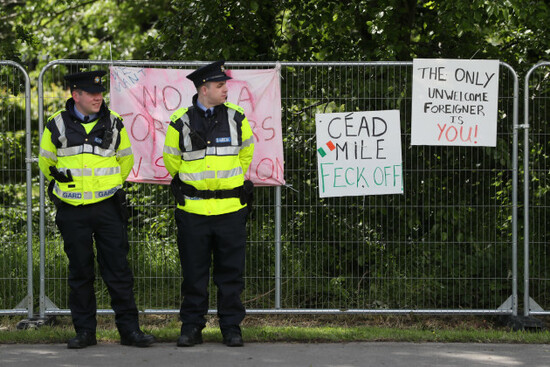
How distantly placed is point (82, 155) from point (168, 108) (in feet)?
4.47

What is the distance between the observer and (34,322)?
23.6 ft

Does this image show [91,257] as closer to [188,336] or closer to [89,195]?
[89,195]

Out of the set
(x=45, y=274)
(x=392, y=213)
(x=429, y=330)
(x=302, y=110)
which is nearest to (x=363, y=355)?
(x=429, y=330)

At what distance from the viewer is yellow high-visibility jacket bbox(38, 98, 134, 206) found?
6.19m

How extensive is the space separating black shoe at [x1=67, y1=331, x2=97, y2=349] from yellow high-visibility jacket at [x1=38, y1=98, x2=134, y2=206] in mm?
1031

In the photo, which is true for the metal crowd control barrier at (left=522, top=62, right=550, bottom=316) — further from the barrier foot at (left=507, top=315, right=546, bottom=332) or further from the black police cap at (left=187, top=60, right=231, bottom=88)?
the black police cap at (left=187, top=60, right=231, bottom=88)

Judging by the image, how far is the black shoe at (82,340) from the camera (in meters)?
6.28

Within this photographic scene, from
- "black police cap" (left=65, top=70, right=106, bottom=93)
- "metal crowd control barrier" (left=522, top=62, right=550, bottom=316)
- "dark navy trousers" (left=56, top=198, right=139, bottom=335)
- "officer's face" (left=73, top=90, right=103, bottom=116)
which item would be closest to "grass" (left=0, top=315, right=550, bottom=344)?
"dark navy trousers" (left=56, top=198, right=139, bottom=335)

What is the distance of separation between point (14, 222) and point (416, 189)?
376 cm

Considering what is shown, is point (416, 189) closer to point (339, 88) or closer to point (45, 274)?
point (339, 88)

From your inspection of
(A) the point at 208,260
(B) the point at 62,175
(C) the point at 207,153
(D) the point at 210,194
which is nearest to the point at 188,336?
(A) the point at 208,260

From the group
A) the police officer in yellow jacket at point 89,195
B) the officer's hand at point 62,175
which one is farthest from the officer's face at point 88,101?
the officer's hand at point 62,175

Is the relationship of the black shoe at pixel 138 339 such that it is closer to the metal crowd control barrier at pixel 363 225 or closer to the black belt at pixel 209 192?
the metal crowd control barrier at pixel 363 225

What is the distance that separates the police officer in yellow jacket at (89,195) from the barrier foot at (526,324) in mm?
3214
